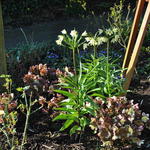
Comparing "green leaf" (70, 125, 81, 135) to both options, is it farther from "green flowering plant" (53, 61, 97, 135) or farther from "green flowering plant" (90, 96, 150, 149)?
"green flowering plant" (90, 96, 150, 149)

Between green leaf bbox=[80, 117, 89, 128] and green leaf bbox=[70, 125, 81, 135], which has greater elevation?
green leaf bbox=[80, 117, 89, 128]

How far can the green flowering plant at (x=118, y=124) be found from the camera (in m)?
2.73

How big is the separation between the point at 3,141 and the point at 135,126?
127 cm

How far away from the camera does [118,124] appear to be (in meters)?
2.75

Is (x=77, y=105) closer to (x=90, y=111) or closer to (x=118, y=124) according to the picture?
(x=90, y=111)

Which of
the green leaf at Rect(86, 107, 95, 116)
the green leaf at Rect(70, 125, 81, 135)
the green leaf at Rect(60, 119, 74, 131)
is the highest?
the green leaf at Rect(86, 107, 95, 116)

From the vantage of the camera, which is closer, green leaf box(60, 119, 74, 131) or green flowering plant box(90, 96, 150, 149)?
green flowering plant box(90, 96, 150, 149)

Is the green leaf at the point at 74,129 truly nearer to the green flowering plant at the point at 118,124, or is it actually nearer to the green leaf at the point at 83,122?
the green leaf at the point at 83,122

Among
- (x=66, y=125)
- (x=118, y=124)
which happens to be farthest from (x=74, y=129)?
(x=118, y=124)

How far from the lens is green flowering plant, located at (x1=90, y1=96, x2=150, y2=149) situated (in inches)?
108

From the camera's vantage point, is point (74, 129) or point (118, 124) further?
point (74, 129)

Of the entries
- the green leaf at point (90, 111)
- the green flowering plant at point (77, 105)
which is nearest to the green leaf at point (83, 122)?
the green flowering plant at point (77, 105)

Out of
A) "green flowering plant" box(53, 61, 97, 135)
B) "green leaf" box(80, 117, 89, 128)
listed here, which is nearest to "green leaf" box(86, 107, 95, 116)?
"green flowering plant" box(53, 61, 97, 135)

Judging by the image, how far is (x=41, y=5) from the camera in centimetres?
835
